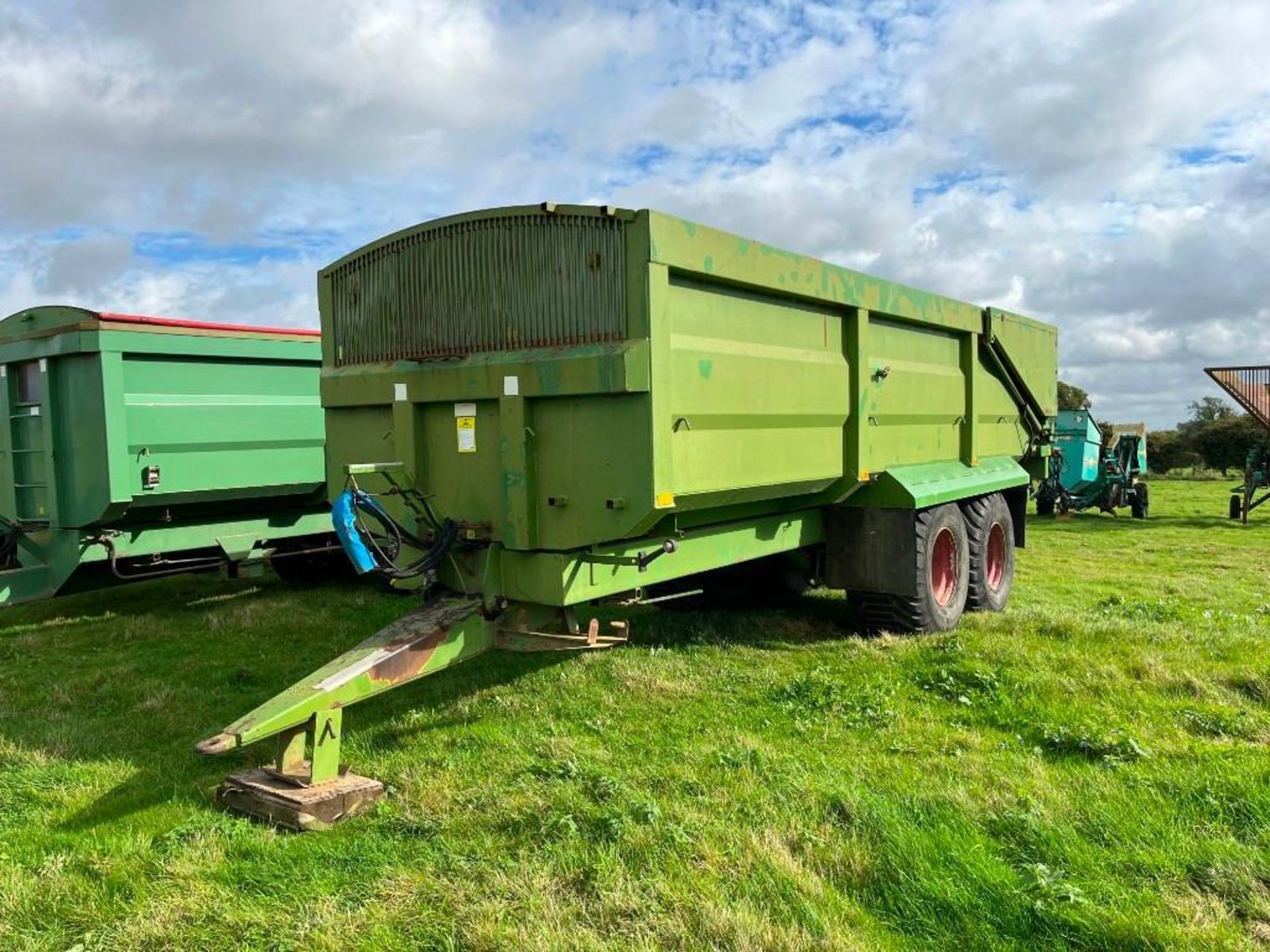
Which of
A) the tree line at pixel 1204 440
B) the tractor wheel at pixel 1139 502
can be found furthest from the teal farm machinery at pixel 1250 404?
the tree line at pixel 1204 440

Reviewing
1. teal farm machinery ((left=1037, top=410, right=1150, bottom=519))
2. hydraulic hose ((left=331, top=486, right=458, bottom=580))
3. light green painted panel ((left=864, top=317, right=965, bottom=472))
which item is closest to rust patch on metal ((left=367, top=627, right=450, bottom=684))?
hydraulic hose ((left=331, top=486, right=458, bottom=580))

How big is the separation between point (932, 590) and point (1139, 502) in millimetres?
13949

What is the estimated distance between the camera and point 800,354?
532cm

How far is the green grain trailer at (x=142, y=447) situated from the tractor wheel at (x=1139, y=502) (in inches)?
628

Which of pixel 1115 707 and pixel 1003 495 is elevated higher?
pixel 1003 495

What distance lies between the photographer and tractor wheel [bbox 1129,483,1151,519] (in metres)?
18.4

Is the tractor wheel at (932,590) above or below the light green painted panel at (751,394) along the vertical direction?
below

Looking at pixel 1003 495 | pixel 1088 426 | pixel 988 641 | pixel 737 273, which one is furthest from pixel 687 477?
pixel 1088 426

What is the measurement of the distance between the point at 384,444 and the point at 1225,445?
115 feet

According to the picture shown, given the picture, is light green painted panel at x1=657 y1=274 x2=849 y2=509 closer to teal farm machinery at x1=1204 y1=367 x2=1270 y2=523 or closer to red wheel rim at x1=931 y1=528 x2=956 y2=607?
red wheel rim at x1=931 y1=528 x2=956 y2=607

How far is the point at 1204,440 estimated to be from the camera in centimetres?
3406

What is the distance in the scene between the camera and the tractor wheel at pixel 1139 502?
60.3 ft

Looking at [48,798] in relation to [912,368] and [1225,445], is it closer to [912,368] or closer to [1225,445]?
[912,368]

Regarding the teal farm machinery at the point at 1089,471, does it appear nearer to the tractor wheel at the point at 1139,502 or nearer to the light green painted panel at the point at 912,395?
the tractor wheel at the point at 1139,502
